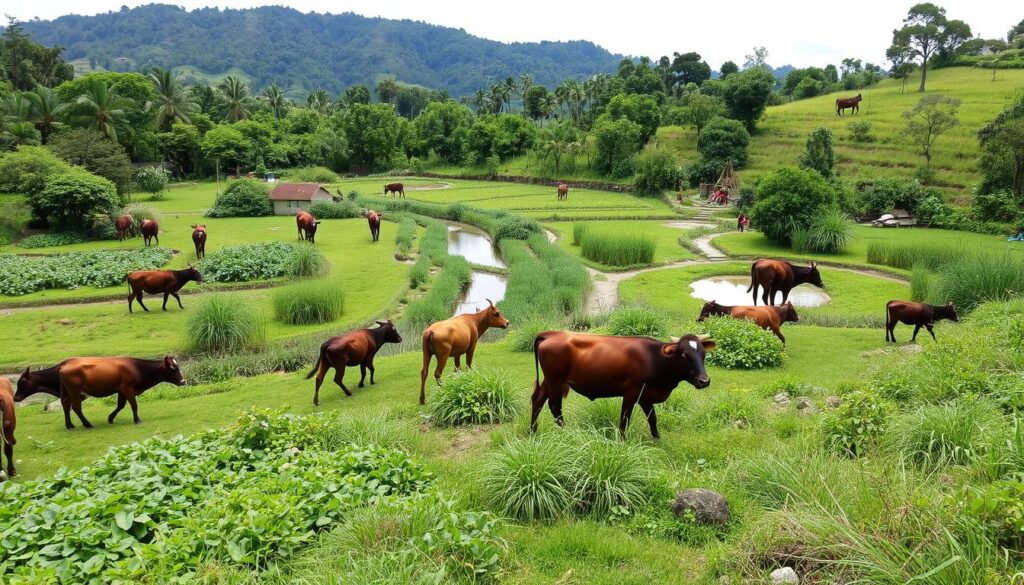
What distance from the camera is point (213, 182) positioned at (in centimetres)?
6388

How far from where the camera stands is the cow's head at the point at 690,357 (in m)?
7.05

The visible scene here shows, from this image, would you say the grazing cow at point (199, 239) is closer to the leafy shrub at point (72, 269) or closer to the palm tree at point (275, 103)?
the leafy shrub at point (72, 269)

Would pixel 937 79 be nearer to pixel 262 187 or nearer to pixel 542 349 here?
pixel 262 187

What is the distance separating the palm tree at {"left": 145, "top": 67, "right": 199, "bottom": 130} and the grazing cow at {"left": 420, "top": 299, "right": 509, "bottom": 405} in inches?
2693

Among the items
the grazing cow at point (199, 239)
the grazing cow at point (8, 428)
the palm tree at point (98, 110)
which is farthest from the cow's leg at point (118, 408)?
the palm tree at point (98, 110)

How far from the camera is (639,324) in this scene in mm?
13266

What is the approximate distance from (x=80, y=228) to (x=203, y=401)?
Result: 26.3 meters

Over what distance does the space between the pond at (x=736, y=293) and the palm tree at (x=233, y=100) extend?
237 ft

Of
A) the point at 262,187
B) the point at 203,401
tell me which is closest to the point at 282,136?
the point at 262,187

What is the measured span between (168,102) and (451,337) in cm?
7089

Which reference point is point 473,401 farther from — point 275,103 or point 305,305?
point 275,103

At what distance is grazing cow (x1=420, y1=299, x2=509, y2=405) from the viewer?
10602mm

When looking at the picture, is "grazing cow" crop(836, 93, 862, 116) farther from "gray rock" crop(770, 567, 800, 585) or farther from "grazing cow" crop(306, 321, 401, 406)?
"gray rock" crop(770, 567, 800, 585)

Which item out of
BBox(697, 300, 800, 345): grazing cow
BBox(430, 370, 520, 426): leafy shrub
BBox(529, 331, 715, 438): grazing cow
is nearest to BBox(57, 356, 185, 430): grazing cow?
BBox(430, 370, 520, 426): leafy shrub
